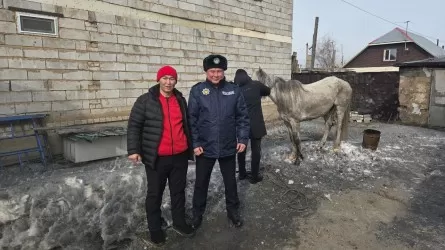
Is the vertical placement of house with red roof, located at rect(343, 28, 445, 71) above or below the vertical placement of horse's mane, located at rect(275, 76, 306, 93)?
above

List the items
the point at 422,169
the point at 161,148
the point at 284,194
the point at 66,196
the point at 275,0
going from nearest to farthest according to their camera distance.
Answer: the point at 161,148 < the point at 66,196 < the point at 284,194 < the point at 422,169 < the point at 275,0

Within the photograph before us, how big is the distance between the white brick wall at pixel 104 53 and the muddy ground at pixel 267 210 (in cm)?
153

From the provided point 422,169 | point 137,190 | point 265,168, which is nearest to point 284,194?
point 265,168

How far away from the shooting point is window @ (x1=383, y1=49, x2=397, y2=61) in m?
31.0

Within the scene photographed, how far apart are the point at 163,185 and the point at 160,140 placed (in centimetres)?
53

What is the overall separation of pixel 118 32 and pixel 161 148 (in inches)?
194

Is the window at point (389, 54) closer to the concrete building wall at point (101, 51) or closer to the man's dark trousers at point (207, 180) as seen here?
the concrete building wall at point (101, 51)

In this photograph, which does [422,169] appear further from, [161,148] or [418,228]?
[161,148]

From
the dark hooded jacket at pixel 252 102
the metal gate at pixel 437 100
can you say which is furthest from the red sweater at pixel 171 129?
the metal gate at pixel 437 100

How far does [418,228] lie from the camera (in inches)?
144

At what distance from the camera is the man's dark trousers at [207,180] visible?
11.3 feet

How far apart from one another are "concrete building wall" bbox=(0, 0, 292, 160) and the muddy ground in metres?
1.51

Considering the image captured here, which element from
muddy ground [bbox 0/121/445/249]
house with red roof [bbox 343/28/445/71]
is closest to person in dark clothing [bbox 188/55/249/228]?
muddy ground [bbox 0/121/445/249]

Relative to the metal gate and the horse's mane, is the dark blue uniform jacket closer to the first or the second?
the horse's mane
